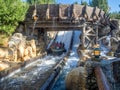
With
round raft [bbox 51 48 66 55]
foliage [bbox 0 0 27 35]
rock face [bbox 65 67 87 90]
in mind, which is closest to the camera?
rock face [bbox 65 67 87 90]

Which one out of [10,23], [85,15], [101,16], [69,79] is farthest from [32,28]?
[69,79]

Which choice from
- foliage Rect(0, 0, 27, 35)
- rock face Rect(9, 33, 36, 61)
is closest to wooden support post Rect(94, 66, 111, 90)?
rock face Rect(9, 33, 36, 61)

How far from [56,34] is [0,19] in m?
18.7

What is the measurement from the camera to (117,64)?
7.07 metres

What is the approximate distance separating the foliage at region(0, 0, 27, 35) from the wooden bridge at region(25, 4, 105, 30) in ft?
12.8

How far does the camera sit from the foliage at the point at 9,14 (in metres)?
20.7

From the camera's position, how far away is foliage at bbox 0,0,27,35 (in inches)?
813

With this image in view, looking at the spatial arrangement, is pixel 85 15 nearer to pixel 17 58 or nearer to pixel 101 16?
pixel 101 16

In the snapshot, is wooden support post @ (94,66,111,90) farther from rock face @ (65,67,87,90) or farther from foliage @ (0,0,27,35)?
foliage @ (0,0,27,35)

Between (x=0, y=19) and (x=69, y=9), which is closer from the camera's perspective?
(x=0, y=19)

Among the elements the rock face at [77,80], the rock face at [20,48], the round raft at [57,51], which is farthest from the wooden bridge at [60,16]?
the rock face at [77,80]

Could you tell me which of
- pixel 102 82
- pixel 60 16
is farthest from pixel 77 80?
pixel 60 16

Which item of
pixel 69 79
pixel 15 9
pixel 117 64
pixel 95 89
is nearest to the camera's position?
pixel 95 89

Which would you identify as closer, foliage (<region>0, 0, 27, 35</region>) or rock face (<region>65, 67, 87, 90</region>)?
rock face (<region>65, 67, 87, 90</region>)
